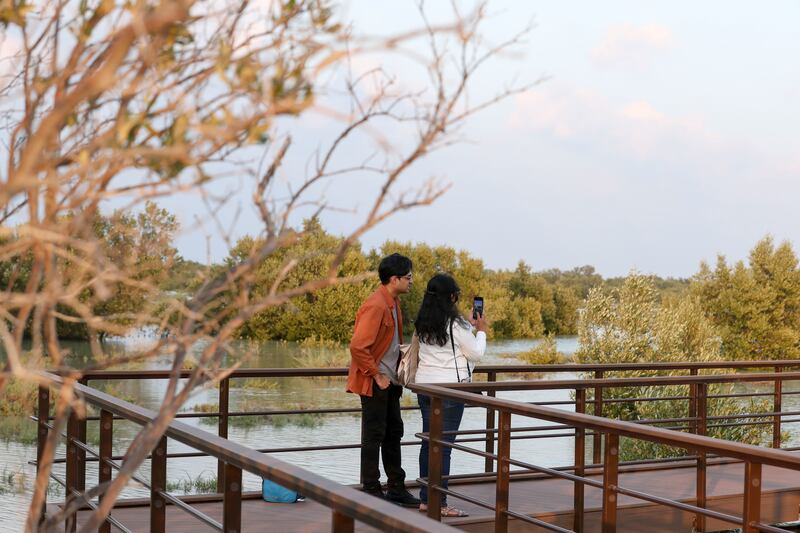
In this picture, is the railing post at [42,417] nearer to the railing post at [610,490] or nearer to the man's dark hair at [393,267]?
the man's dark hair at [393,267]

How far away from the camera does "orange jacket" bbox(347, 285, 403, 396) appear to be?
16.5 feet

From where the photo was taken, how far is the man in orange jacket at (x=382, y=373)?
5055mm

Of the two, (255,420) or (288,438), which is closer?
(288,438)

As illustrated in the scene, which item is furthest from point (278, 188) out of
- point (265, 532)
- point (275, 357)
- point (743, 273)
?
point (743, 273)

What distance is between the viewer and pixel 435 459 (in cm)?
466

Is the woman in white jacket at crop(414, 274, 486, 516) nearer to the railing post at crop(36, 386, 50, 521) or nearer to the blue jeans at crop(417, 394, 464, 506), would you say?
the blue jeans at crop(417, 394, 464, 506)

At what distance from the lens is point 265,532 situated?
4.78 m

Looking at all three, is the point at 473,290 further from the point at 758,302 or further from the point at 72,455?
the point at 72,455

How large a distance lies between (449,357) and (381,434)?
535mm

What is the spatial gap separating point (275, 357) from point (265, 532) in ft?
83.0

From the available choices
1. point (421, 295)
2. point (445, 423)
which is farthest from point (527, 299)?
point (445, 423)

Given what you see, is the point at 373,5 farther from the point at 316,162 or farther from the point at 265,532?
the point at 265,532

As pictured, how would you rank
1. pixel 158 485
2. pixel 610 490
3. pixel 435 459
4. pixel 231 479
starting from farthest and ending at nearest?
1. pixel 435 459
2. pixel 610 490
3. pixel 158 485
4. pixel 231 479

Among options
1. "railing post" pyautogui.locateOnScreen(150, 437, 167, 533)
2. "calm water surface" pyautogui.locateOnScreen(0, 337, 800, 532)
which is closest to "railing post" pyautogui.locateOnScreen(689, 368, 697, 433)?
"calm water surface" pyautogui.locateOnScreen(0, 337, 800, 532)
